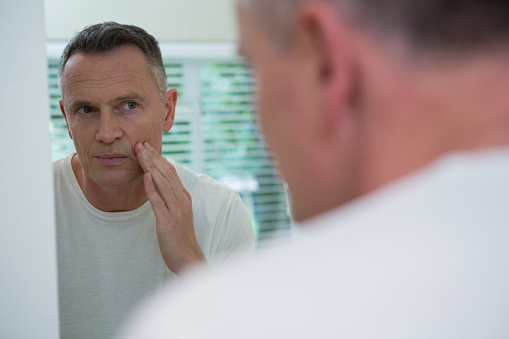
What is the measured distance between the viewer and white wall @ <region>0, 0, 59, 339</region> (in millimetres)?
500

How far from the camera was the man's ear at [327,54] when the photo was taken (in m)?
0.22

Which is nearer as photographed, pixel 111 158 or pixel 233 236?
pixel 111 158

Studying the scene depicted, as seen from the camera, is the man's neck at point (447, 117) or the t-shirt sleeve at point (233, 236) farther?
the t-shirt sleeve at point (233, 236)

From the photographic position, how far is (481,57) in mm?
213

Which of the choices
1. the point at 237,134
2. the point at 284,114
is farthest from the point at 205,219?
the point at 237,134

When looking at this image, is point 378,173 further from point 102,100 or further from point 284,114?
point 102,100

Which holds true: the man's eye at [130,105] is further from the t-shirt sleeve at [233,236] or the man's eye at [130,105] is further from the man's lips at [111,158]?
the t-shirt sleeve at [233,236]

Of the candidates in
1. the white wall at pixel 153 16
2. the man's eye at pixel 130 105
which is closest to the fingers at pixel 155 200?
the man's eye at pixel 130 105

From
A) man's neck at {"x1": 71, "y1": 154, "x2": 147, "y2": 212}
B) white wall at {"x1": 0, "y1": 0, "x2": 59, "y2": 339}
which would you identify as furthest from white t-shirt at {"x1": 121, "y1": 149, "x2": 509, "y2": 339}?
man's neck at {"x1": 71, "y1": 154, "x2": 147, "y2": 212}

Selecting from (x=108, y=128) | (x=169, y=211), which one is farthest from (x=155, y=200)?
(x=108, y=128)

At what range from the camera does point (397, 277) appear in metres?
0.19

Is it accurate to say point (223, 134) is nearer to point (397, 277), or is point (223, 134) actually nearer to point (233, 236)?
point (233, 236)

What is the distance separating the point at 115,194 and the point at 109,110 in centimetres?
15

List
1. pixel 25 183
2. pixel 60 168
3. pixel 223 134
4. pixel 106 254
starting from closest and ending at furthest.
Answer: pixel 25 183
pixel 106 254
pixel 60 168
pixel 223 134
